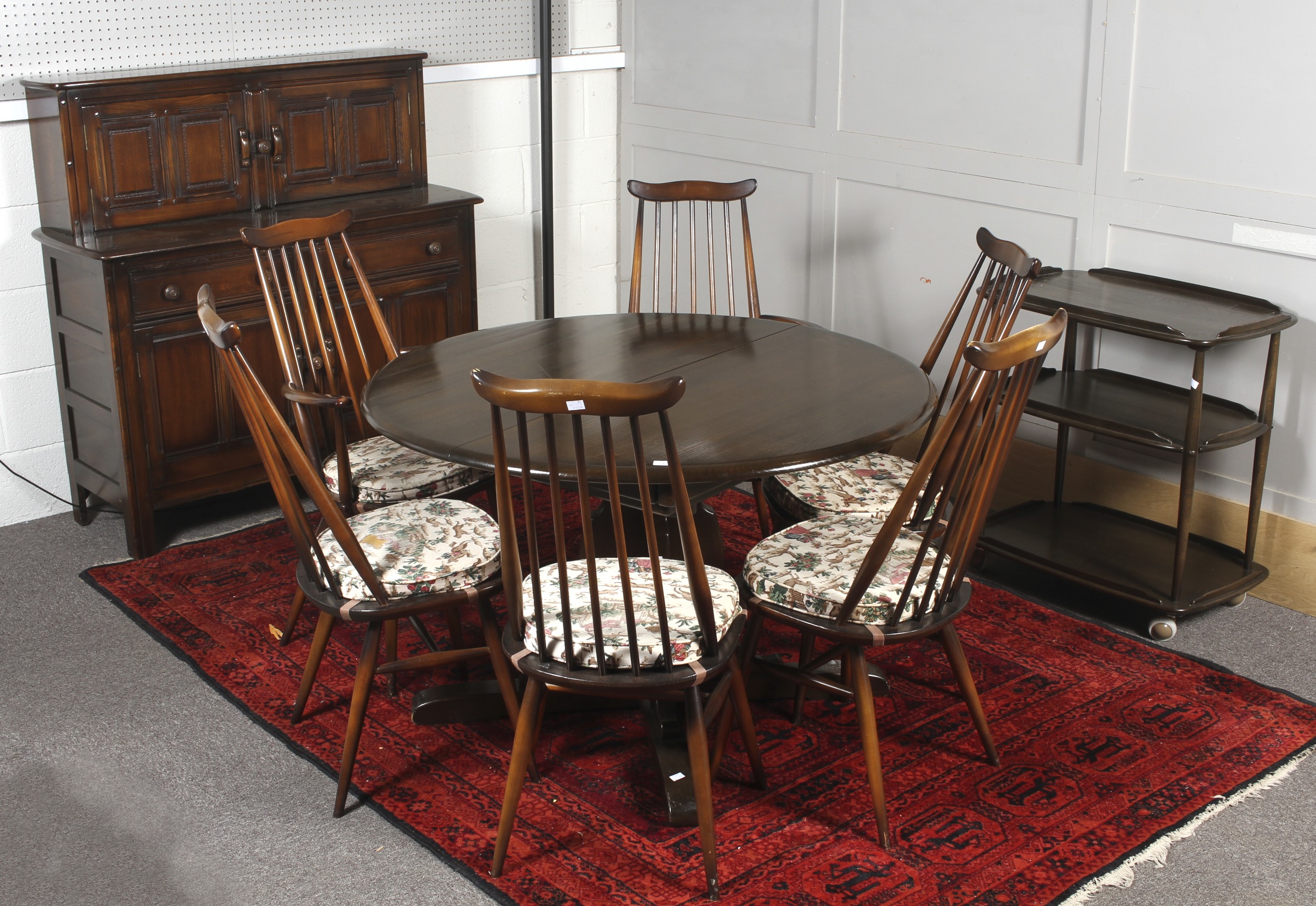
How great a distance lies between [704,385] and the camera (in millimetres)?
2670

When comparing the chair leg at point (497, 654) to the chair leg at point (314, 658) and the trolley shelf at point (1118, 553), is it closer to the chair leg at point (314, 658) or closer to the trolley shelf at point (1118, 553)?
the chair leg at point (314, 658)

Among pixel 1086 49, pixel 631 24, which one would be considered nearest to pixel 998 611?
pixel 1086 49

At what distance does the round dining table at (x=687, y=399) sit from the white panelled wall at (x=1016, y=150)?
90 centimetres

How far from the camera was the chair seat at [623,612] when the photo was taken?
6.89 feet

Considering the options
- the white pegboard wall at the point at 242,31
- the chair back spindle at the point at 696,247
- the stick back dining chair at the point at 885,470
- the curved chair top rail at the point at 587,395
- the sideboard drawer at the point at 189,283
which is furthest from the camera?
the chair back spindle at the point at 696,247

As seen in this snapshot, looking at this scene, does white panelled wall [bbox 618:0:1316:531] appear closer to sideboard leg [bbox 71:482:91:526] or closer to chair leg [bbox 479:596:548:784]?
A: chair leg [bbox 479:596:548:784]

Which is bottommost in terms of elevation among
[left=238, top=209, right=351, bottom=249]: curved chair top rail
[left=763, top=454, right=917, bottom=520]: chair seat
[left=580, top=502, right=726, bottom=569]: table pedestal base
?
[left=580, top=502, right=726, bottom=569]: table pedestal base

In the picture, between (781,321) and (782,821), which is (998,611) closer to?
(781,321)

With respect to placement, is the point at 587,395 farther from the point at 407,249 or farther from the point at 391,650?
the point at 407,249

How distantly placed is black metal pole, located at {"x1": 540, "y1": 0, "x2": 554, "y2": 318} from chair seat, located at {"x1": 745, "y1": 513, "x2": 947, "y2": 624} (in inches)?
88.9

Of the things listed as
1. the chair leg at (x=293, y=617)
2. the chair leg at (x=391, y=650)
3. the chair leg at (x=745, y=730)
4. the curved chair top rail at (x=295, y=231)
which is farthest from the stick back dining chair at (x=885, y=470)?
the curved chair top rail at (x=295, y=231)

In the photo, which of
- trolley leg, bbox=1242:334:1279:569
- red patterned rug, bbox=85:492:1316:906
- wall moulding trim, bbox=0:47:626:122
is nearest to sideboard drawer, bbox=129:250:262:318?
red patterned rug, bbox=85:492:1316:906

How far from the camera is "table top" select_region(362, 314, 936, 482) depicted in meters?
2.33

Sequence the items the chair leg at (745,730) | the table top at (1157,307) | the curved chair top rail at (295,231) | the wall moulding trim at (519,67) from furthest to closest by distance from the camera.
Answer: the wall moulding trim at (519,67) → the curved chair top rail at (295,231) → the table top at (1157,307) → the chair leg at (745,730)
